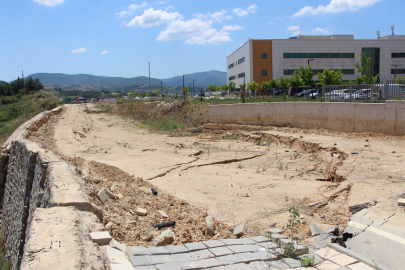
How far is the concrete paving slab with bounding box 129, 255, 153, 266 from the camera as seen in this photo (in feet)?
10.7

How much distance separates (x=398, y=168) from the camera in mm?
8352

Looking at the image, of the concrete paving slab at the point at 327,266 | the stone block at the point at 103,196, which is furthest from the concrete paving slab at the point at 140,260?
the stone block at the point at 103,196

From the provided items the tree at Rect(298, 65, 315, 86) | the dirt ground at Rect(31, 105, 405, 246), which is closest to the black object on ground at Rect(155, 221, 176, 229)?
the dirt ground at Rect(31, 105, 405, 246)

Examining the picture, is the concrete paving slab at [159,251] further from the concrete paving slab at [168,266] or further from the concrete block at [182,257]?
the concrete paving slab at [168,266]

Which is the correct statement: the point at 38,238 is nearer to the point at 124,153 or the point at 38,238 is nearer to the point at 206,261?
the point at 206,261

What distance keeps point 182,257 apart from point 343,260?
1.95 metres

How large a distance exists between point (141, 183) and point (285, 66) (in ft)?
200

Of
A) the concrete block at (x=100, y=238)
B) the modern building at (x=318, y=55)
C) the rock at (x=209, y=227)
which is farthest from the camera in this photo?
the modern building at (x=318, y=55)

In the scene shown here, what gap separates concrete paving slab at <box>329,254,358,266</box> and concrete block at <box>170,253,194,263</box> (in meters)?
1.73

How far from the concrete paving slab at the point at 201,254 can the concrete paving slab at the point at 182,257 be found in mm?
60

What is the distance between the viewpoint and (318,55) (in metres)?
62.9

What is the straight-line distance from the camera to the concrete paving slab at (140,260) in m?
3.26

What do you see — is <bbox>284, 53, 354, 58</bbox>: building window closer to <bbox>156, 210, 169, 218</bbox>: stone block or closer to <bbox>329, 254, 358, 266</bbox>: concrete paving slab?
<bbox>156, 210, 169, 218</bbox>: stone block

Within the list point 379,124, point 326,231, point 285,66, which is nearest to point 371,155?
point 379,124
